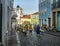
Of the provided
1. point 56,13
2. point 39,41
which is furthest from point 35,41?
point 56,13

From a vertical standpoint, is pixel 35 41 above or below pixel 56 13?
below

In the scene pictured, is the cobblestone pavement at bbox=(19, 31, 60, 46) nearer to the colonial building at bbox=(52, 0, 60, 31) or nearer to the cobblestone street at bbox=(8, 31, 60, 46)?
the cobblestone street at bbox=(8, 31, 60, 46)

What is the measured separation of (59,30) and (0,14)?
109 feet

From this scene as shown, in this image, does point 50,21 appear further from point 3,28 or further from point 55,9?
point 3,28

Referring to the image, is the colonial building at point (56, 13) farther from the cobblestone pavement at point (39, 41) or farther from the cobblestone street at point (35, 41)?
the cobblestone street at point (35, 41)

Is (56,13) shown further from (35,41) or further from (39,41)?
(35,41)

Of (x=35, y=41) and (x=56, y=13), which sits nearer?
(x=35, y=41)

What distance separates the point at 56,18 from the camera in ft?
178

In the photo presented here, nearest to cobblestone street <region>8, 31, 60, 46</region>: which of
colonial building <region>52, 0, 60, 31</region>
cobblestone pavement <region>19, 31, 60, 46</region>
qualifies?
cobblestone pavement <region>19, 31, 60, 46</region>

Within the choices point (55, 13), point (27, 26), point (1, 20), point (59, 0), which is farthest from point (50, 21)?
point (1, 20)

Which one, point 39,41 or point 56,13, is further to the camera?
point 56,13

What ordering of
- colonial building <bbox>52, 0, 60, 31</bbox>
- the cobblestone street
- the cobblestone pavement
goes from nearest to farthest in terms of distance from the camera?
the cobblestone street
the cobblestone pavement
colonial building <bbox>52, 0, 60, 31</bbox>

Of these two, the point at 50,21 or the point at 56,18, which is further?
the point at 50,21

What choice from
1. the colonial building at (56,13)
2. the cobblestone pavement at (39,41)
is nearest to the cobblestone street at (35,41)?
the cobblestone pavement at (39,41)
